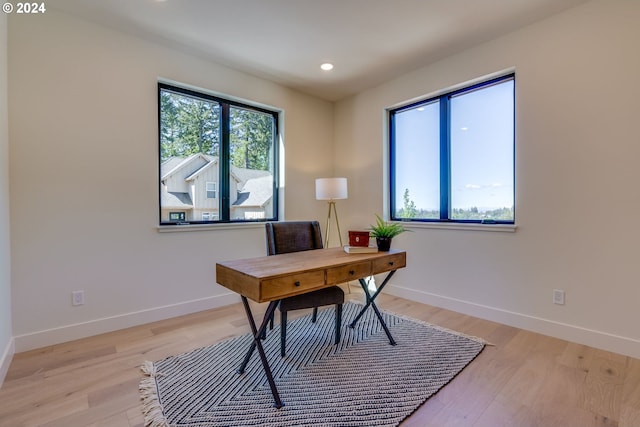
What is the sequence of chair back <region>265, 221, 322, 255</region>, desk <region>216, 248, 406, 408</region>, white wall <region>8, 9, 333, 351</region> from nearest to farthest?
desk <region>216, 248, 406, 408</region> < white wall <region>8, 9, 333, 351</region> < chair back <region>265, 221, 322, 255</region>

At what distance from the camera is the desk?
5.35 feet

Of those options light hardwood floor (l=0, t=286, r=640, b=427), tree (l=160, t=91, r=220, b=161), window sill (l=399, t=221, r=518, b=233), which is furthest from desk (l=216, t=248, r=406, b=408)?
tree (l=160, t=91, r=220, b=161)

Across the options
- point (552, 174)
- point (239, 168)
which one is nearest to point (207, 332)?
point (239, 168)

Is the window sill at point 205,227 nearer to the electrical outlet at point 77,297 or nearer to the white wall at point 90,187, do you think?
the white wall at point 90,187

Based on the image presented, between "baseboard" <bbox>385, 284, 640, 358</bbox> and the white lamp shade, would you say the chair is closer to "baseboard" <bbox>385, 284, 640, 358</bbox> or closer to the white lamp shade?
the white lamp shade

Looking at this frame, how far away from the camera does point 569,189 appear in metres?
2.43

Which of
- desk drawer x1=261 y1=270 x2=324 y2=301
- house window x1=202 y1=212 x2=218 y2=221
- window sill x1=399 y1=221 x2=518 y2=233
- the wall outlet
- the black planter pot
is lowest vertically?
the wall outlet

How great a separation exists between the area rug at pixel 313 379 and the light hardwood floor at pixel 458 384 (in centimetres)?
→ 10

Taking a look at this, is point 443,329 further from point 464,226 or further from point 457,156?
point 457,156

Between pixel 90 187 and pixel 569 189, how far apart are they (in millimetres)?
3803

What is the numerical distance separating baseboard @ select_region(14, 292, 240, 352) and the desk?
1336 millimetres

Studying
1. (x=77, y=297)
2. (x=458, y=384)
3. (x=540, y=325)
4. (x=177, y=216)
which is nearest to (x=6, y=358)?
(x=77, y=297)

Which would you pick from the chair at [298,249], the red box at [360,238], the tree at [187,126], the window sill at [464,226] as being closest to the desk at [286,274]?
the red box at [360,238]

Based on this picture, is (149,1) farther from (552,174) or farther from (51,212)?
(552,174)
